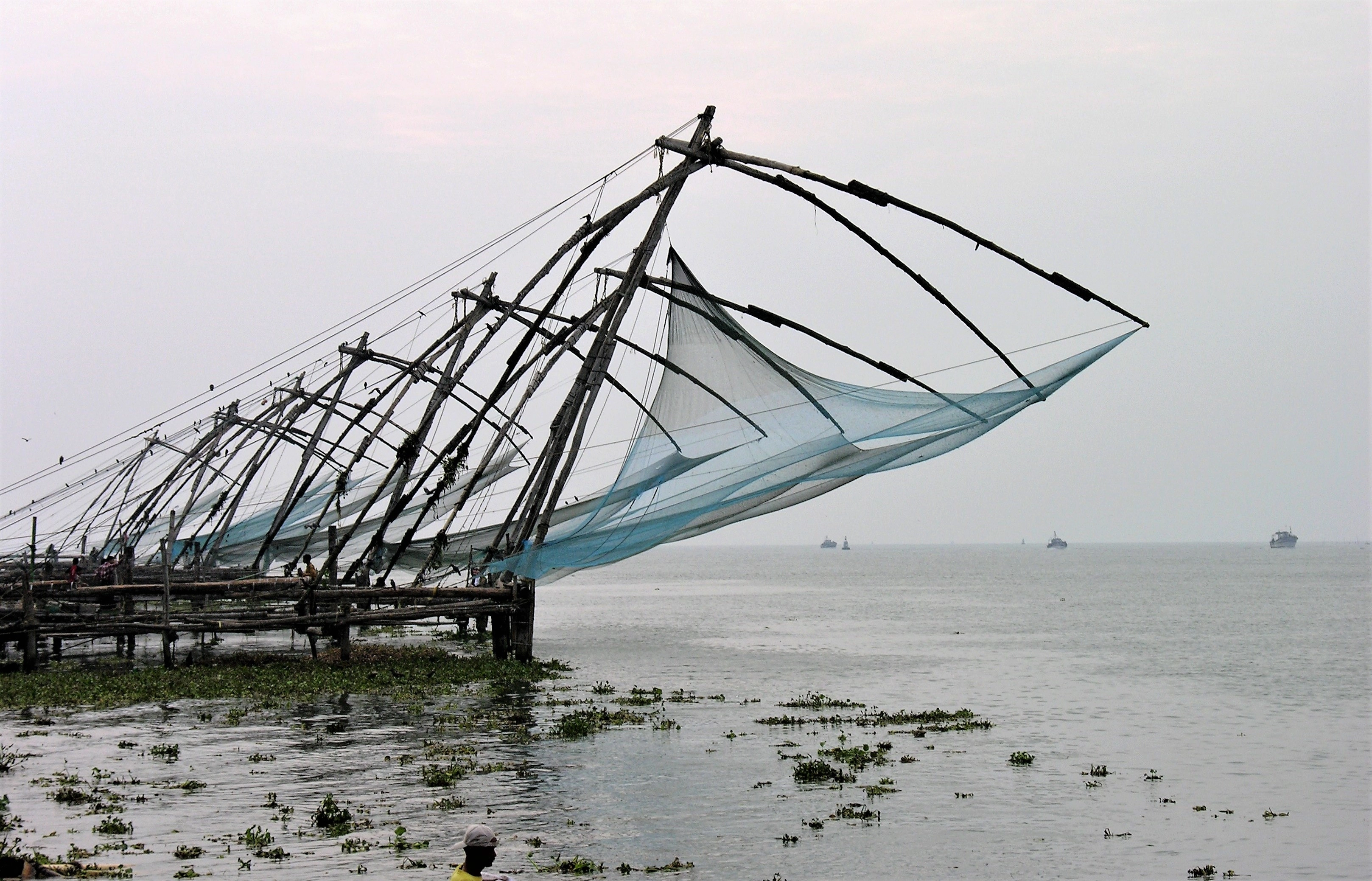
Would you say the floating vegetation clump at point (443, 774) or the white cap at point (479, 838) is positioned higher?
the white cap at point (479, 838)

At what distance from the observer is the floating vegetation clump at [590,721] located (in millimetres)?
16984

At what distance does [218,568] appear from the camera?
37062mm

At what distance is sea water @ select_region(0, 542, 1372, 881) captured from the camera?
11461 mm

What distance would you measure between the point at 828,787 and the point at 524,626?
37.2 feet

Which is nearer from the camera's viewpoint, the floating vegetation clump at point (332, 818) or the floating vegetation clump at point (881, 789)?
the floating vegetation clump at point (332, 818)

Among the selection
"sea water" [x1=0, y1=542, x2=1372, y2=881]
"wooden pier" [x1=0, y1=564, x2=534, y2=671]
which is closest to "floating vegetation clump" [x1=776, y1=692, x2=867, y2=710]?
"sea water" [x1=0, y1=542, x2=1372, y2=881]

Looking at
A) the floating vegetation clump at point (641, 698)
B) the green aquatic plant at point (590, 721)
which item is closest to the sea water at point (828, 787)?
the floating vegetation clump at point (641, 698)

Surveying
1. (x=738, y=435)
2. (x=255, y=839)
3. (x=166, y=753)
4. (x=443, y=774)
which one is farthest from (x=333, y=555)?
(x=255, y=839)

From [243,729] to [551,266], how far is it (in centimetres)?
883

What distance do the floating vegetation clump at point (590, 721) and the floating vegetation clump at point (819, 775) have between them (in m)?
3.36

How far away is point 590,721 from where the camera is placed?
18000 mm

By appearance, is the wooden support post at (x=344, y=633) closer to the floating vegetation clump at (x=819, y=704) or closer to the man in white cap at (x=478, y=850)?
the floating vegetation clump at (x=819, y=704)

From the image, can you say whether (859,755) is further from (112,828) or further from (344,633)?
(344,633)

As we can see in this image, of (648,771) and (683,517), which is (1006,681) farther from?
Result: (648,771)
